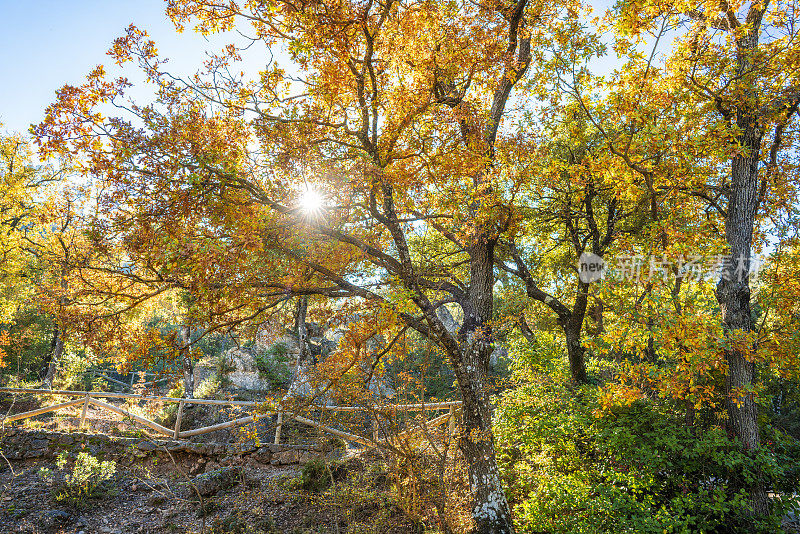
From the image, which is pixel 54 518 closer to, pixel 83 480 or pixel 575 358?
pixel 83 480

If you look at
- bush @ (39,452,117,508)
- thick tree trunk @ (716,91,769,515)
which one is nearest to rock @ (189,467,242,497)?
bush @ (39,452,117,508)


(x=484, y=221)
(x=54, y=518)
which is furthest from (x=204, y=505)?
(x=484, y=221)

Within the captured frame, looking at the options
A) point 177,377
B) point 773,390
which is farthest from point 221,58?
point 773,390

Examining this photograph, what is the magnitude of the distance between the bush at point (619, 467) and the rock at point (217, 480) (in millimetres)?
5055

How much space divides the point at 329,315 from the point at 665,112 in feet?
21.3

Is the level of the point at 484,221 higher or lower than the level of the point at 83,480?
higher

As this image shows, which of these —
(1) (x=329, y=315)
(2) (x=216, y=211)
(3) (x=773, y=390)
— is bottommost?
→ (3) (x=773, y=390)

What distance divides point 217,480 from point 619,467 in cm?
719

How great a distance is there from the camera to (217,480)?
726 centimetres

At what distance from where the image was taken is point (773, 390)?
1730cm

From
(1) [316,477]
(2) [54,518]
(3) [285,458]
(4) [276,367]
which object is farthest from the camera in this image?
(4) [276,367]

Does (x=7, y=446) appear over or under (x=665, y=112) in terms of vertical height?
under

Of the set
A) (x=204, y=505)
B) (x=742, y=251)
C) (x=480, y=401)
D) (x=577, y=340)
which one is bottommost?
(x=204, y=505)

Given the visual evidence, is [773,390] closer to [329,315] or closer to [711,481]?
[711,481]
